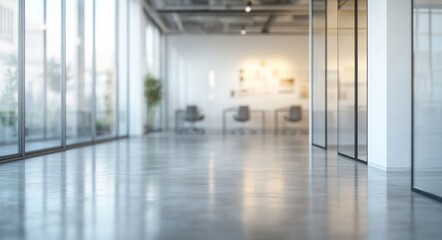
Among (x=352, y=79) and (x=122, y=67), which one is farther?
(x=122, y=67)

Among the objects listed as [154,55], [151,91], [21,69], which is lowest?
[21,69]

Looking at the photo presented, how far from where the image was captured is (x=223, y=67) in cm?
1938

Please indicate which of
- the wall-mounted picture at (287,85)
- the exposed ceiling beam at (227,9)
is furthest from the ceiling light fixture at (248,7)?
the wall-mounted picture at (287,85)

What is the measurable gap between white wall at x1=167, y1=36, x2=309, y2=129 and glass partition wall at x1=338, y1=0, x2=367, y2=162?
11.1 metres

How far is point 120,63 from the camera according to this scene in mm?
13648

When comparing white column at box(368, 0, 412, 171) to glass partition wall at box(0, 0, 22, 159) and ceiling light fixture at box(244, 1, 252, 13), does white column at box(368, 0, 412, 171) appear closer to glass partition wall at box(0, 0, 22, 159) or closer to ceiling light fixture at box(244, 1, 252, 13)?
glass partition wall at box(0, 0, 22, 159)

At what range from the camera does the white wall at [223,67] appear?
19.3m

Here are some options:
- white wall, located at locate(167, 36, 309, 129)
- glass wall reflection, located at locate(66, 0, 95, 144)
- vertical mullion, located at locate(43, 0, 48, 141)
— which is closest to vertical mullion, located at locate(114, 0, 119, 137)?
glass wall reflection, located at locate(66, 0, 95, 144)

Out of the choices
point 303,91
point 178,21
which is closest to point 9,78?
point 178,21

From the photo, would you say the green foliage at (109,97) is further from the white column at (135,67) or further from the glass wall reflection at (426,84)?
the glass wall reflection at (426,84)

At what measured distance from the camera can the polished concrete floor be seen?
292 centimetres

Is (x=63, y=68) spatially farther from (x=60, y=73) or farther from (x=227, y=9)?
(x=227, y=9)

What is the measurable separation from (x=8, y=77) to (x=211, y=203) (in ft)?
15.1

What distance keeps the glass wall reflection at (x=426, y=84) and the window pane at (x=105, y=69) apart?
27.0 ft
